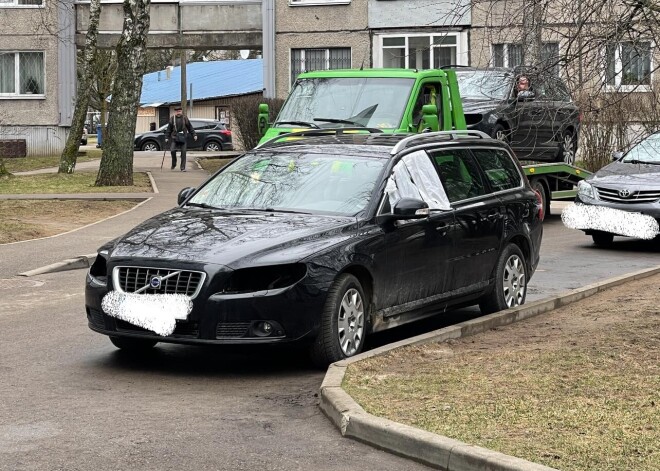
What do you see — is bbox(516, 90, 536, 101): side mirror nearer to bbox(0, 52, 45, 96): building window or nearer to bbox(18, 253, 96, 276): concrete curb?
bbox(18, 253, 96, 276): concrete curb

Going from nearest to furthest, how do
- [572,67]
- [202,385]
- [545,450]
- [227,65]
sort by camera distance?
[545,450], [202,385], [572,67], [227,65]

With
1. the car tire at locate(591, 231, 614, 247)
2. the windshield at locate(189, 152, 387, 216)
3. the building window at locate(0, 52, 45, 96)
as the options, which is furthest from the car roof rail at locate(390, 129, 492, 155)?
the building window at locate(0, 52, 45, 96)

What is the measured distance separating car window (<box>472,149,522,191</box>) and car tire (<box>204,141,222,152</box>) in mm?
44133

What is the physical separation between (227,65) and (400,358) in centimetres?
7583

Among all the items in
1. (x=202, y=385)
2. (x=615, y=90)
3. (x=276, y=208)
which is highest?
(x=615, y=90)

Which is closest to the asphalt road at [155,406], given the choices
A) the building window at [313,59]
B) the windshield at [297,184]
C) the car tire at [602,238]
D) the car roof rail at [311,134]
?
the windshield at [297,184]

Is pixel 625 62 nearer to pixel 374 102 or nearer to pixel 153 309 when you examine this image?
pixel 153 309

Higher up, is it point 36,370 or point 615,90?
point 615,90

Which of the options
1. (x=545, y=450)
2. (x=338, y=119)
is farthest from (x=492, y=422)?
(x=338, y=119)

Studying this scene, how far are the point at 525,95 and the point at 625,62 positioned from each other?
188cm

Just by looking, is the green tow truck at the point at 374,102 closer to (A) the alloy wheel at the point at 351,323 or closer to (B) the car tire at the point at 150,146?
(A) the alloy wheel at the point at 351,323

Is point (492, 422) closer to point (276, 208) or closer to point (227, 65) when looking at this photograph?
point (276, 208)

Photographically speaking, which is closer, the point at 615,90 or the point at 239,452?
the point at 239,452

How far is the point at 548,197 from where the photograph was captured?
21172 mm
